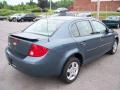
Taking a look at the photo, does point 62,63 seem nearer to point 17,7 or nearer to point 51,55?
point 51,55

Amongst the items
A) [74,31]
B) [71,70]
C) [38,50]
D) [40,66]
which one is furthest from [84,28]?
[40,66]

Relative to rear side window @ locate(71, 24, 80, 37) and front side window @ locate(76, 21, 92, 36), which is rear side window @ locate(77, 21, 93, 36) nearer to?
front side window @ locate(76, 21, 92, 36)

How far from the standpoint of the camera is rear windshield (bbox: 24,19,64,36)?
430 centimetres

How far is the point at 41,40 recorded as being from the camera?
384 cm

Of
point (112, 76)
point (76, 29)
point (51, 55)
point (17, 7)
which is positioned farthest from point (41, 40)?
point (17, 7)

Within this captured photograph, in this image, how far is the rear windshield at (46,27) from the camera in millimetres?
4305

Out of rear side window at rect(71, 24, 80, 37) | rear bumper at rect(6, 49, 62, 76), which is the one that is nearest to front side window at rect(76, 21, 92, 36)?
rear side window at rect(71, 24, 80, 37)

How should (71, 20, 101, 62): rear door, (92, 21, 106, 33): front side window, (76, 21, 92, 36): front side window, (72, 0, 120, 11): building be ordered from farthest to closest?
(72, 0, 120, 11): building → (92, 21, 106, 33): front side window → (76, 21, 92, 36): front side window → (71, 20, 101, 62): rear door

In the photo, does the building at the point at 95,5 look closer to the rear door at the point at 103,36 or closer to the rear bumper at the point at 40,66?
the rear door at the point at 103,36

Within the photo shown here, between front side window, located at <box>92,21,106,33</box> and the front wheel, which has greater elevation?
front side window, located at <box>92,21,106,33</box>

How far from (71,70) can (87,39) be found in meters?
0.89

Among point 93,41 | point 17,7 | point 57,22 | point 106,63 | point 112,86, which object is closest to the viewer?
point 112,86

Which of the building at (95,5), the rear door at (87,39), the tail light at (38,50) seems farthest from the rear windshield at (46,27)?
the building at (95,5)

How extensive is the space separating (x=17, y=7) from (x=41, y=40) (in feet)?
203
